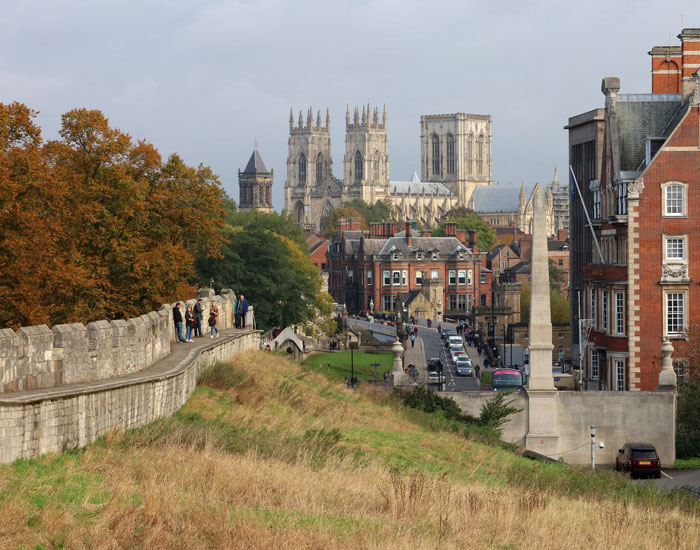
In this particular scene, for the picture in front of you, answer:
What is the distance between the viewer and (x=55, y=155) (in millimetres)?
46875

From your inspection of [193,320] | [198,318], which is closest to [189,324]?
[193,320]

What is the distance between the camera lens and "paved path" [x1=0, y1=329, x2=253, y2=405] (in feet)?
63.9

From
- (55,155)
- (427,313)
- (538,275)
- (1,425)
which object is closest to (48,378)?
(1,425)

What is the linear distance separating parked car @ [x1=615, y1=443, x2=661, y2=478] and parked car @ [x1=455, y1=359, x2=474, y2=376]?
31775 mm

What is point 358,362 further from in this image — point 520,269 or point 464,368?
point 520,269

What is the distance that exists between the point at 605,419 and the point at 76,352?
22.4 meters

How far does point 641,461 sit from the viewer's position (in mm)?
38594

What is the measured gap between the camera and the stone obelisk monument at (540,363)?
132 feet

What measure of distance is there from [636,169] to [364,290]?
8719 centimetres

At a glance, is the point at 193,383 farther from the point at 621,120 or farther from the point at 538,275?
the point at 621,120

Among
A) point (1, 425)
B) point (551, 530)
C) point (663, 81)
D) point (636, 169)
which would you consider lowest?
point (551, 530)

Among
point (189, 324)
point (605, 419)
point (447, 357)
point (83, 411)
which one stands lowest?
→ point (447, 357)

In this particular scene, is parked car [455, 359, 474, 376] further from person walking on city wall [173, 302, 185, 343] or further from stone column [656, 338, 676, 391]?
person walking on city wall [173, 302, 185, 343]

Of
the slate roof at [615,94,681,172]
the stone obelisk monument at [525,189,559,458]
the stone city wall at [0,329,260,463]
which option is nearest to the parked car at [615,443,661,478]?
the stone obelisk monument at [525,189,559,458]
